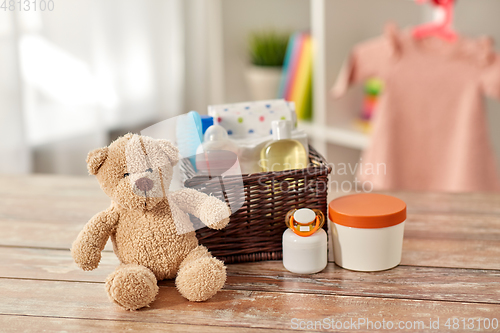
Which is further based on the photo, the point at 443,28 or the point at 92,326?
the point at 443,28

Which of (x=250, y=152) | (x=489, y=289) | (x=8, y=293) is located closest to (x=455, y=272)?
(x=489, y=289)

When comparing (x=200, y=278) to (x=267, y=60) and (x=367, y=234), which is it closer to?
(x=367, y=234)

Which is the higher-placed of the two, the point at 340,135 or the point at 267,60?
the point at 267,60

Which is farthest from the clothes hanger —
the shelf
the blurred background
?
the shelf

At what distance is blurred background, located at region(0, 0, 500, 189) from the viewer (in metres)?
1.36

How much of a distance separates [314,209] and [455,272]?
0.21m

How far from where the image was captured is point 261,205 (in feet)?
2.20

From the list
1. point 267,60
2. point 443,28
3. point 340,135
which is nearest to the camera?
point 443,28

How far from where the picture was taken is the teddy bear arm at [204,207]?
0.60 m

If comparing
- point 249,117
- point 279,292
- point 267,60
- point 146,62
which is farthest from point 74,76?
point 279,292

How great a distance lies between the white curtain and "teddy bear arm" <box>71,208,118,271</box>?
87cm

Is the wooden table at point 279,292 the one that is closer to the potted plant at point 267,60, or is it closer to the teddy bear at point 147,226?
the teddy bear at point 147,226

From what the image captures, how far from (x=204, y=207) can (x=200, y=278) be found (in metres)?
0.09

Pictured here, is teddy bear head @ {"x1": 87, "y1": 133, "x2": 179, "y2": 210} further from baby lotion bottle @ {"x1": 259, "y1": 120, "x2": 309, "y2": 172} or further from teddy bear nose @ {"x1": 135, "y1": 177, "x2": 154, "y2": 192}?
baby lotion bottle @ {"x1": 259, "y1": 120, "x2": 309, "y2": 172}
